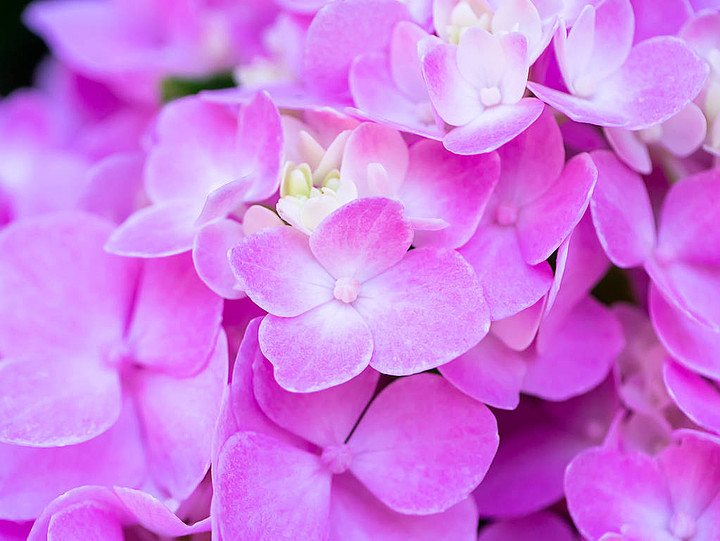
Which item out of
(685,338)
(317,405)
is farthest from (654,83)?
(317,405)

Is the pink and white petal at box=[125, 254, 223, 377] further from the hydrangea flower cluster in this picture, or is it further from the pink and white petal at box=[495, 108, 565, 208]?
the pink and white petal at box=[495, 108, 565, 208]

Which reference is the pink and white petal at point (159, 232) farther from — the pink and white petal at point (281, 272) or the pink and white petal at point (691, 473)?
the pink and white petal at point (691, 473)

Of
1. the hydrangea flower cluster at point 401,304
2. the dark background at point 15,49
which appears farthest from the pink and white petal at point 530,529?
the dark background at point 15,49

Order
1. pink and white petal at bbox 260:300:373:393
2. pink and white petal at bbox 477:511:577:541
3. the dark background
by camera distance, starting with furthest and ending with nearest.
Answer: the dark background < pink and white petal at bbox 477:511:577:541 < pink and white petal at bbox 260:300:373:393

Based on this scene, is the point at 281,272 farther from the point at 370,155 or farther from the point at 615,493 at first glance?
the point at 615,493

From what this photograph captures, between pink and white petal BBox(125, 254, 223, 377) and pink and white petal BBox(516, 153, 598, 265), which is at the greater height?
pink and white petal BBox(516, 153, 598, 265)

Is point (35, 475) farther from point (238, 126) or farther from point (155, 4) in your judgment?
point (155, 4)

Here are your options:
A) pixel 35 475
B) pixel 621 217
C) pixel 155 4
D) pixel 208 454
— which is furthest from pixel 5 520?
pixel 155 4

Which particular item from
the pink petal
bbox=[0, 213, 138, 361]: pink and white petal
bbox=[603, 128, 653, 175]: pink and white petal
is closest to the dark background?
bbox=[0, 213, 138, 361]: pink and white petal

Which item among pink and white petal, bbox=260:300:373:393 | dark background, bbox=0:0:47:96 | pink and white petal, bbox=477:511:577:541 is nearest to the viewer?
pink and white petal, bbox=260:300:373:393
